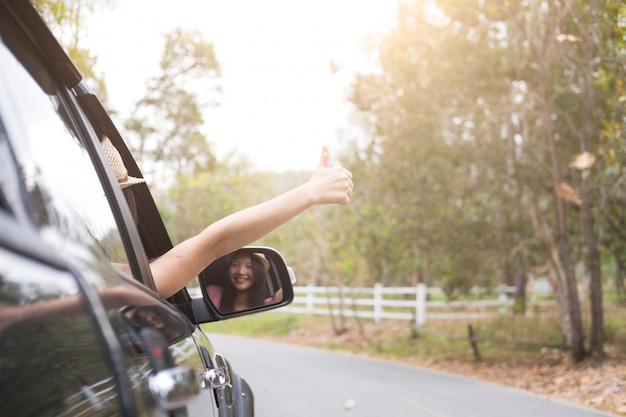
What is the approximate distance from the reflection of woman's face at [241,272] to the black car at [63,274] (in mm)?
767

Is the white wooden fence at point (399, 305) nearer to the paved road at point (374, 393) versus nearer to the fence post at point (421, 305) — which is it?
the fence post at point (421, 305)

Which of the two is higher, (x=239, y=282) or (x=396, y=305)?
(x=239, y=282)

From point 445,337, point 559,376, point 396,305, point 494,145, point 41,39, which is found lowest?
point 559,376

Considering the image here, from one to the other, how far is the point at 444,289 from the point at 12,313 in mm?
20027

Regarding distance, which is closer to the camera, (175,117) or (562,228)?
(562,228)

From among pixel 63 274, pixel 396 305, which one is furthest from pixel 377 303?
pixel 63 274

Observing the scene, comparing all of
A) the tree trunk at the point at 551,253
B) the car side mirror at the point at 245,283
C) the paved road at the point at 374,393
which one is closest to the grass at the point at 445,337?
the tree trunk at the point at 551,253

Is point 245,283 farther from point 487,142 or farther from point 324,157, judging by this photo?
point 487,142

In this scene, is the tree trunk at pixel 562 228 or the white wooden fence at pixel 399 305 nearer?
the tree trunk at pixel 562 228

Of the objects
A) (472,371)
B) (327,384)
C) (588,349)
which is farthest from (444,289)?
(327,384)

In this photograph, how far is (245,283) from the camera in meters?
2.72

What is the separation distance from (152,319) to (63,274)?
47 cm

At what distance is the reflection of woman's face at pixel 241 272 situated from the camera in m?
2.64

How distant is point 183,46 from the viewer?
43281 mm
